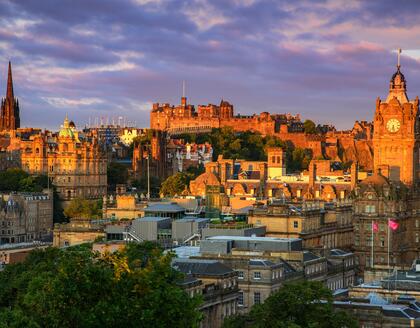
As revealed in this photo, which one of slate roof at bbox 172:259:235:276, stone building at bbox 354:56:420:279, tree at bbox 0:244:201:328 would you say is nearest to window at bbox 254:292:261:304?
slate roof at bbox 172:259:235:276

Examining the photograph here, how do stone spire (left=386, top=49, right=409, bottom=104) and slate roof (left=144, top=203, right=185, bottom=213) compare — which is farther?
stone spire (left=386, top=49, right=409, bottom=104)

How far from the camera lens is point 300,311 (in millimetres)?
70938

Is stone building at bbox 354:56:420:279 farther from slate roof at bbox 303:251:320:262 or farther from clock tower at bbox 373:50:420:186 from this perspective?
slate roof at bbox 303:251:320:262

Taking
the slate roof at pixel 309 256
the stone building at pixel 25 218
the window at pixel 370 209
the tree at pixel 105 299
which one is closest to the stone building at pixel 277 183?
the window at pixel 370 209

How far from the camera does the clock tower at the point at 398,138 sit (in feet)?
502

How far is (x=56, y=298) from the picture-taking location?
6450cm

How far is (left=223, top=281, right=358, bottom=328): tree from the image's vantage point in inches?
2736

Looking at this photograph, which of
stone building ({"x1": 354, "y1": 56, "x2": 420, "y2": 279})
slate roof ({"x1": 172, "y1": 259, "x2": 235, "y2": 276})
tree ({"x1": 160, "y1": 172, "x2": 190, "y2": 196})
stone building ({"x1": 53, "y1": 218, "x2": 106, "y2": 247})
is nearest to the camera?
slate roof ({"x1": 172, "y1": 259, "x2": 235, "y2": 276})

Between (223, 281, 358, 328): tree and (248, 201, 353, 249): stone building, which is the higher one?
(248, 201, 353, 249): stone building

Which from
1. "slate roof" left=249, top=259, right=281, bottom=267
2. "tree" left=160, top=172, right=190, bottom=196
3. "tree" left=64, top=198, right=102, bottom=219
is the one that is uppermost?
"tree" left=160, top=172, right=190, bottom=196

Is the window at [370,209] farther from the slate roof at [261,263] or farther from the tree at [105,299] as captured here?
the tree at [105,299]

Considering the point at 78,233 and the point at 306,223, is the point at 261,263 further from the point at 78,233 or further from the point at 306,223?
the point at 78,233

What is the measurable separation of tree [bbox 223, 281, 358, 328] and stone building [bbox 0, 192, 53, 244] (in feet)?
326

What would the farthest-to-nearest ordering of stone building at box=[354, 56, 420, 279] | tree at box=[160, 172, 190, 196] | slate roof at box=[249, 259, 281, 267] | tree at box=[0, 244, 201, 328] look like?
1. tree at box=[160, 172, 190, 196]
2. stone building at box=[354, 56, 420, 279]
3. slate roof at box=[249, 259, 281, 267]
4. tree at box=[0, 244, 201, 328]
